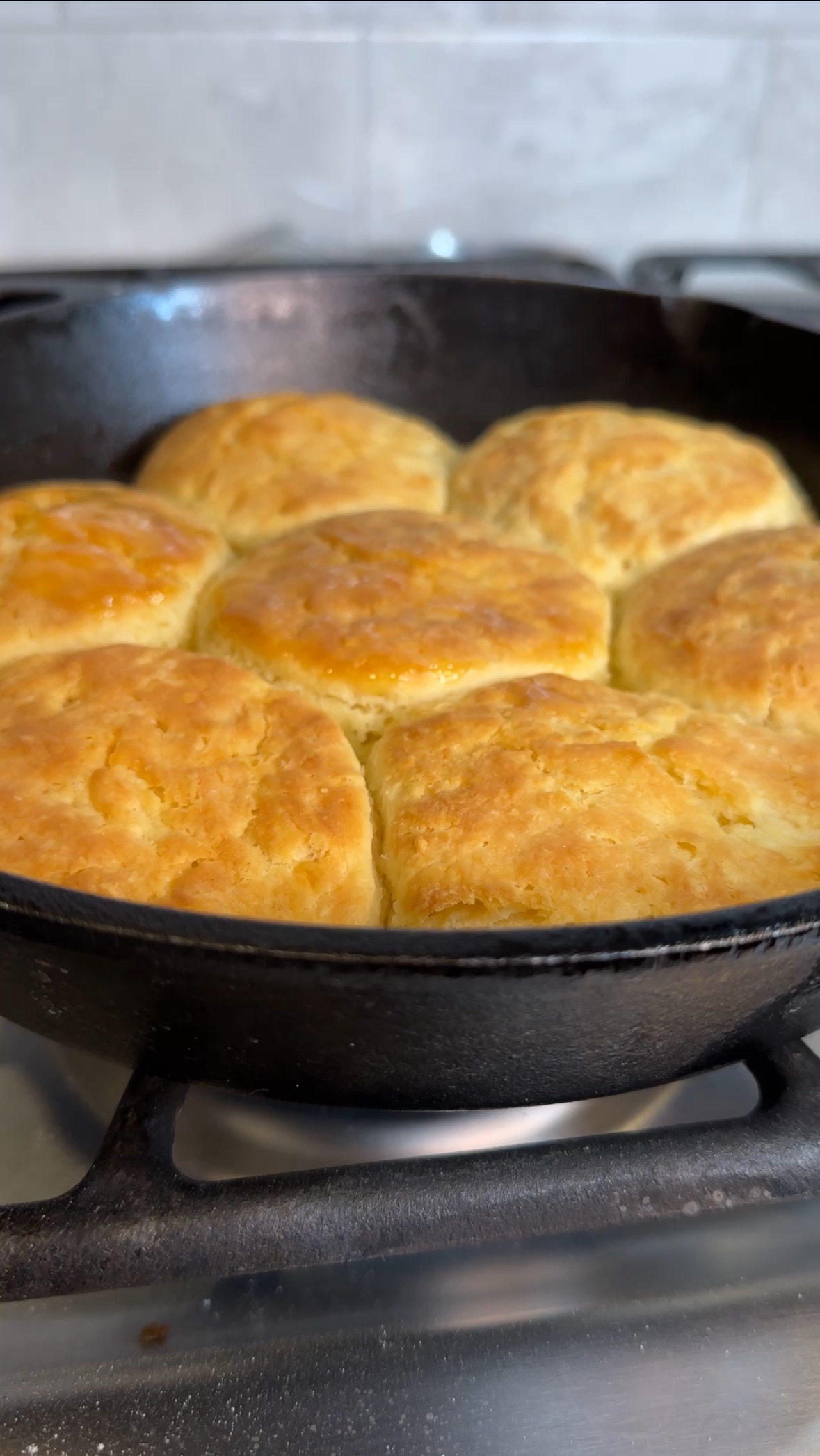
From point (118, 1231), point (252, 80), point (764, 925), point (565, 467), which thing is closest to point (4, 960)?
point (118, 1231)

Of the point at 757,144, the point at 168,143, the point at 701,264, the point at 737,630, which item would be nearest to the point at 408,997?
the point at 737,630

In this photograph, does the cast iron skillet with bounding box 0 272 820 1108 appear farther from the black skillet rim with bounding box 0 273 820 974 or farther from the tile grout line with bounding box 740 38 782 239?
the tile grout line with bounding box 740 38 782 239

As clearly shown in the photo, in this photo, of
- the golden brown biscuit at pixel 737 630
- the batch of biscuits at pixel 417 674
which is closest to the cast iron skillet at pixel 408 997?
the batch of biscuits at pixel 417 674

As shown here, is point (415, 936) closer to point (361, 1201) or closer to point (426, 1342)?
point (361, 1201)

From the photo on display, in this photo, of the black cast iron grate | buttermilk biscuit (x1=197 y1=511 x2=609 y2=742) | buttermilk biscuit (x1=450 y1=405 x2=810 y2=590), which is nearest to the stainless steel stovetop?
the black cast iron grate

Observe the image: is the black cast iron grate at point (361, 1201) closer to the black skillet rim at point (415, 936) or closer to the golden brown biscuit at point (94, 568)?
the black skillet rim at point (415, 936)

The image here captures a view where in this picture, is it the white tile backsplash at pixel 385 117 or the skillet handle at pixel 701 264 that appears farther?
the white tile backsplash at pixel 385 117
